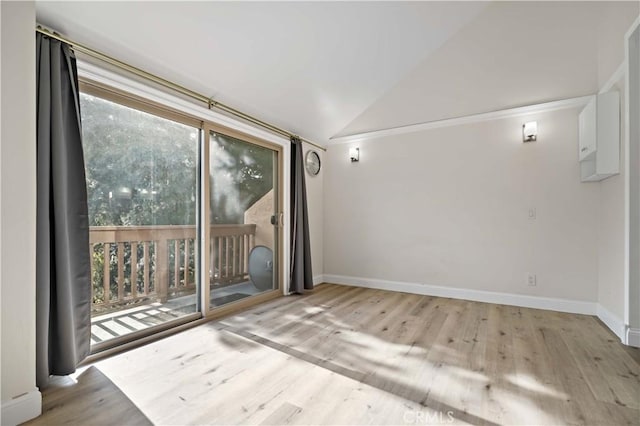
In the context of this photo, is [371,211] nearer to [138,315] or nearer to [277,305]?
[277,305]

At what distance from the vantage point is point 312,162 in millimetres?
4566

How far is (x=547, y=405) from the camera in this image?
161 centimetres

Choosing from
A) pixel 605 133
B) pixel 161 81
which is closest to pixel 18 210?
pixel 161 81

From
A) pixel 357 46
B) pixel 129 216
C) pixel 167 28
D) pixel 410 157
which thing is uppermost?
pixel 357 46

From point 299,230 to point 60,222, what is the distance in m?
2.62

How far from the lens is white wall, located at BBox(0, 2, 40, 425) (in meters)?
1.47

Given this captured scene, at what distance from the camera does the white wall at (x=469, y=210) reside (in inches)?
127

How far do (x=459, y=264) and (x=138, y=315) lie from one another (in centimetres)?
350

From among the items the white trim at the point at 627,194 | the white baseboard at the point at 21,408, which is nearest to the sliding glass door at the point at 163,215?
the white baseboard at the point at 21,408

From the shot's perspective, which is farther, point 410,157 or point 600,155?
point 410,157

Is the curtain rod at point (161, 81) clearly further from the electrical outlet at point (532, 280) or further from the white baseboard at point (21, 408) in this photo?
the electrical outlet at point (532, 280)

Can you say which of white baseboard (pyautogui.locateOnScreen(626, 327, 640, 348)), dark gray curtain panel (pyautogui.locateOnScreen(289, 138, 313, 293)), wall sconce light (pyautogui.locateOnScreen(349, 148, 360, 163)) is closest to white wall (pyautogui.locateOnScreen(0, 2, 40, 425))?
dark gray curtain panel (pyautogui.locateOnScreen(289, 138, 313, 293))

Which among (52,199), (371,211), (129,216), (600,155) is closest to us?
(52,199)

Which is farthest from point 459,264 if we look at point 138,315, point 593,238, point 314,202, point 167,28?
point 167,28
